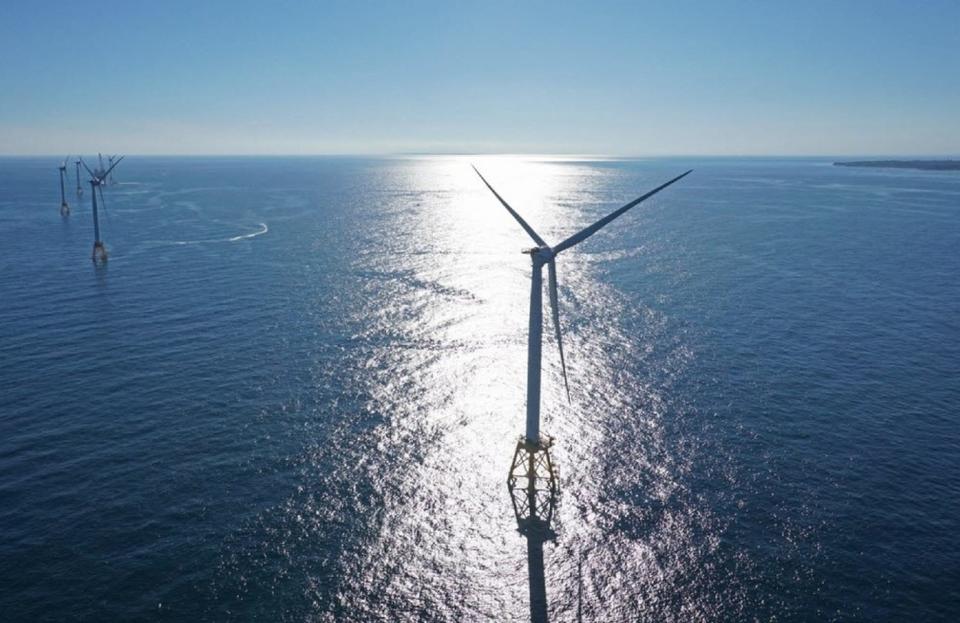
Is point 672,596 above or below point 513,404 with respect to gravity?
below

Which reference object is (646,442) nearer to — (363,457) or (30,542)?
(363,457)

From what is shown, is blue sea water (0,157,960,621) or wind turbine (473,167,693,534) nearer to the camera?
blue sea water (0,157,960,621)

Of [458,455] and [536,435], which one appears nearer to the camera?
[536,435]

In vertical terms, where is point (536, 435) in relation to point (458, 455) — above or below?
above

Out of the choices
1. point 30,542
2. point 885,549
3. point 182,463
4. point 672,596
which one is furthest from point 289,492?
point 885,549

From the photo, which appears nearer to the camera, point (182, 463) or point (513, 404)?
point (182, 463)
